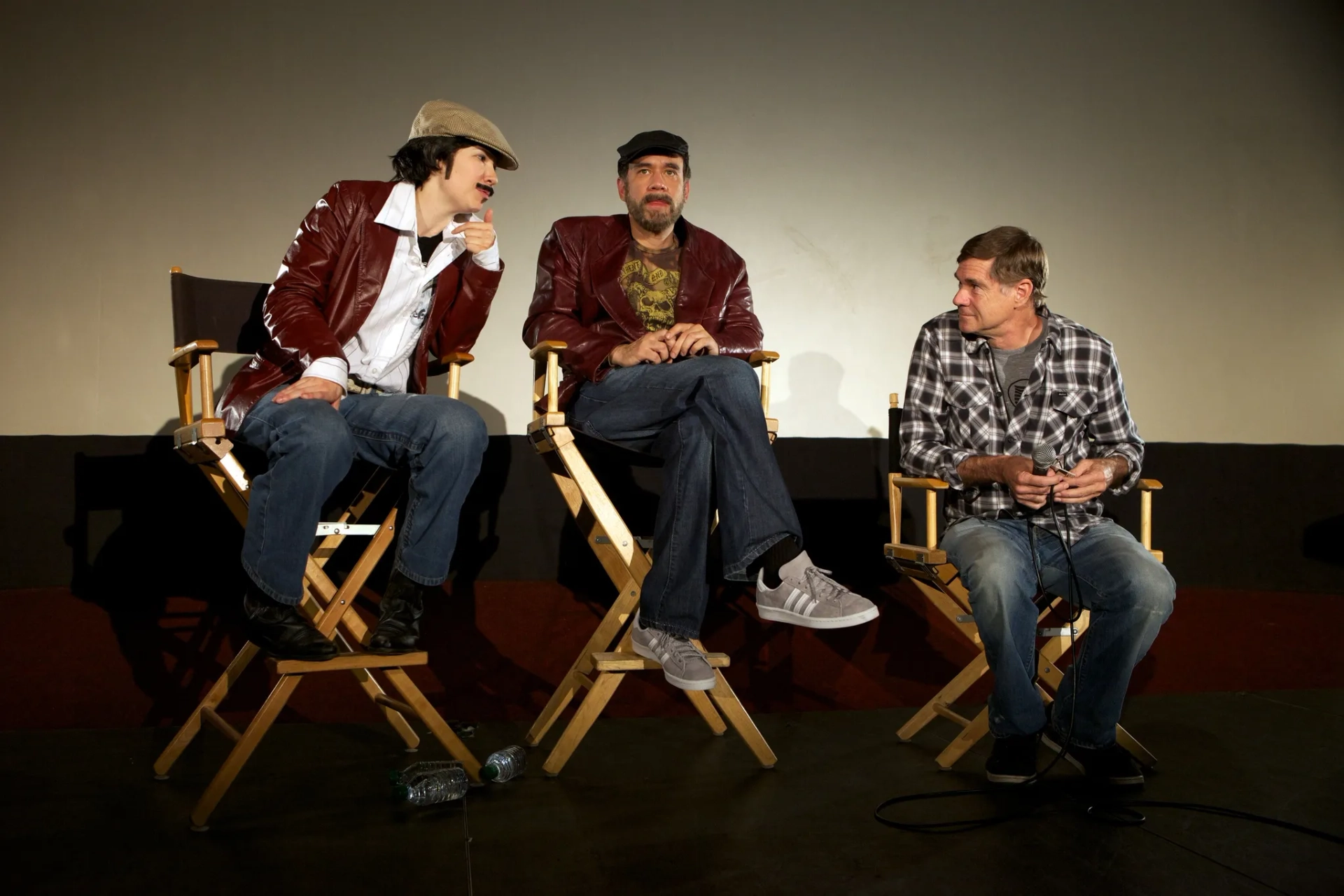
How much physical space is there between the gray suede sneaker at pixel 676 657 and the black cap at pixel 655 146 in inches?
53.4

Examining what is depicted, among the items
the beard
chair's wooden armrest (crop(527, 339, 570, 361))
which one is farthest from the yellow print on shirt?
chair's wooden armrest (crop(527, 339, 570, 361))

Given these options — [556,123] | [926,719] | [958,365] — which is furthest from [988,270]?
[556,123]

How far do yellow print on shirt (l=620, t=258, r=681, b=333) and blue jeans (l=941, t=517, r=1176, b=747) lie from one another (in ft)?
3.52

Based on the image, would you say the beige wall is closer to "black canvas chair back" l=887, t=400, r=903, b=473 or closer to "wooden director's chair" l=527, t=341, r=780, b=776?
"black canvas chair back" l=887, t=400, r=903, b=473

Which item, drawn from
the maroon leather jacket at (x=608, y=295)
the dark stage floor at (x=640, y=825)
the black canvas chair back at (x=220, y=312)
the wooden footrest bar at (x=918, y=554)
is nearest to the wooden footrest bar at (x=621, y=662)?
the dark stage floor at (x=640, y=825)

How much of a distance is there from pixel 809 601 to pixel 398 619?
0.94 meters

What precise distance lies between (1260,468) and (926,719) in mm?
2264

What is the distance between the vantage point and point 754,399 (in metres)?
2.44

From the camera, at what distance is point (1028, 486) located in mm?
2457

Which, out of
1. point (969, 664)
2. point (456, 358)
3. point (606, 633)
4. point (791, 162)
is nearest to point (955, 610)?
point (969, 664)

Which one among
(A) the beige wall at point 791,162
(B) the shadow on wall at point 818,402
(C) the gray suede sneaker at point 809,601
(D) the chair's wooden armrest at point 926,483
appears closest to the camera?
(C) the gray suede sneaker at point 809,601

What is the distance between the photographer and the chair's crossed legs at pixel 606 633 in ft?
8.20

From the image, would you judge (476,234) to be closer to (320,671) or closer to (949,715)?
(320,671)

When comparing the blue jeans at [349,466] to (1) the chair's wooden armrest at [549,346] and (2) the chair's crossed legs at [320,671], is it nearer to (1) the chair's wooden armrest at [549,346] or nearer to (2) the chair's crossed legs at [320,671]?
(2) the chair's crossed legs at [320,671]
